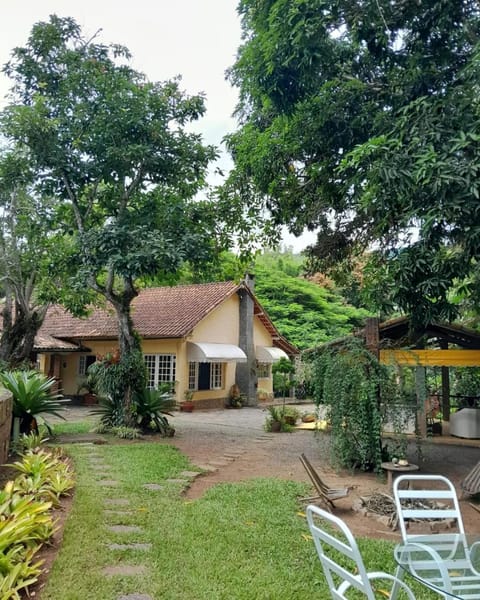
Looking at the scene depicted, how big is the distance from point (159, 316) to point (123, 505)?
19041 millimetres

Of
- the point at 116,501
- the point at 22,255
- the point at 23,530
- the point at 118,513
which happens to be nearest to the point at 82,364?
the point at 22,255

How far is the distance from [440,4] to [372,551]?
9.05 metres

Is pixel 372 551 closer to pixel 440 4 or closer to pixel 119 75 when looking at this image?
pixel 440 4

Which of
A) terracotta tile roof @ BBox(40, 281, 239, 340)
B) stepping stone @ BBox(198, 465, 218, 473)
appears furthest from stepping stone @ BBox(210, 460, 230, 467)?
terracotta tile roof @ BBox(40, 281, 239, 340)

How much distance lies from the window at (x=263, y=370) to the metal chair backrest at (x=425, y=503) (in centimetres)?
1911

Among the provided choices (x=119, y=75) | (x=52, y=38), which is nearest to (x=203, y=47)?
(x=119, y=75)

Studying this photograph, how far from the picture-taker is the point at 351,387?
9.95 meters

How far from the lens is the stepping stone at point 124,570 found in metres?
4.83

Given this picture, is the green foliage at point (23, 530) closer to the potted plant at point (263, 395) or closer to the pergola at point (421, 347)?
the pergola at point (421, 347)

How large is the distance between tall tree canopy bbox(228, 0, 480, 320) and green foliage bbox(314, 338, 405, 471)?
162 centimetres

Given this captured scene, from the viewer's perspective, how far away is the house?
23797mm

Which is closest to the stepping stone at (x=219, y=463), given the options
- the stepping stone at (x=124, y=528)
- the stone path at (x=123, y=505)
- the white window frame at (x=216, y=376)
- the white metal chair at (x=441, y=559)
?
the stone path at (x=123, y=505)

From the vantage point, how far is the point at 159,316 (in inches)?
1019

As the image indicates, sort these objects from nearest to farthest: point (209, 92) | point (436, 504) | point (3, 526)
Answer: point (3, 526)
point (436, 504)
point (209, 92)
